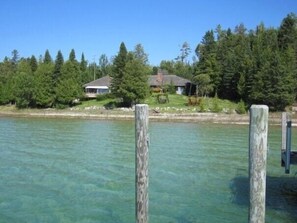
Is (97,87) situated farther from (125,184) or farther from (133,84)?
(125,184)

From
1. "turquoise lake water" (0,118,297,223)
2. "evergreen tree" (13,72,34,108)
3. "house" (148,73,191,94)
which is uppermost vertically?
"house" (148,73,191,94)

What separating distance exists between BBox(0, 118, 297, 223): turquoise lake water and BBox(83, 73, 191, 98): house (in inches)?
2201

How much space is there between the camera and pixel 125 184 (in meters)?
16.8

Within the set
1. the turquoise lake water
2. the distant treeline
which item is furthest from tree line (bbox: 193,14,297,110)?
the turquoise lake water

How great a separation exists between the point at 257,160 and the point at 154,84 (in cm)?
8092

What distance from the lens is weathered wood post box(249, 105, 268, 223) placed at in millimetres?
6660

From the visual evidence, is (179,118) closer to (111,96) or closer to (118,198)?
(111,96)

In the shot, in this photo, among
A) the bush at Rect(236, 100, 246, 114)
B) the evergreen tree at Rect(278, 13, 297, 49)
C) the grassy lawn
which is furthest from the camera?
the evergreen tree at Rect(278, 13, 297, 49)

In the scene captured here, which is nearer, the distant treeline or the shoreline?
the shoreline

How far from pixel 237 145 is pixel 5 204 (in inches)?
810

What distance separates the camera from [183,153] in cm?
2652

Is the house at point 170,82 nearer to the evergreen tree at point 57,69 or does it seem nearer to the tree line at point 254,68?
the tree line at point 254,68

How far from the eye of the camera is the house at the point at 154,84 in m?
85.1

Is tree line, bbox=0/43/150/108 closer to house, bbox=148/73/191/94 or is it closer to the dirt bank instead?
the dirt bank
